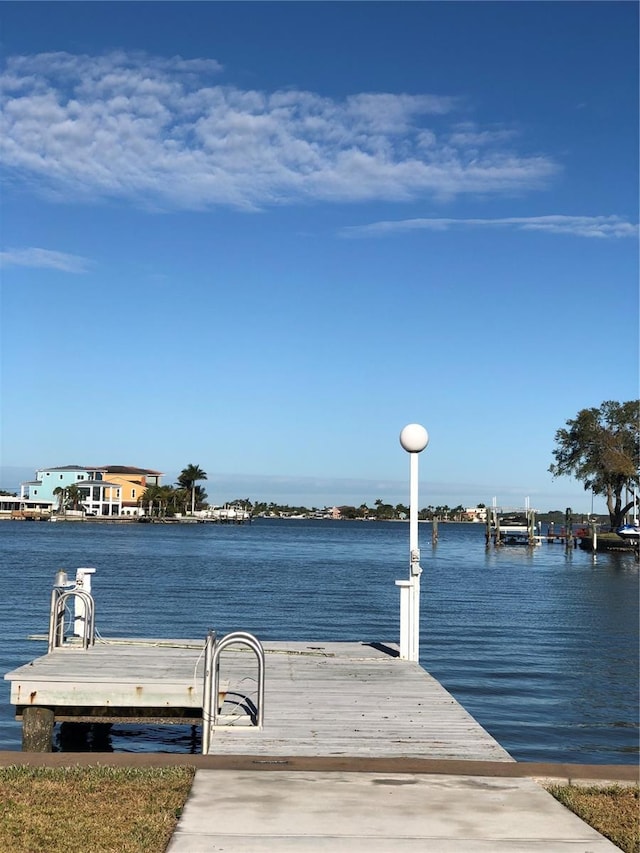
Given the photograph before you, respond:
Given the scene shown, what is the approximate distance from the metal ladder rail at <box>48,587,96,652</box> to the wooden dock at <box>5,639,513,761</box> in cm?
23

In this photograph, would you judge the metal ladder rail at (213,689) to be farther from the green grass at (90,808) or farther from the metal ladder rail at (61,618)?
the metal ladder rail at (61,618)

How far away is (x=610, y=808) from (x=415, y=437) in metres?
6.82

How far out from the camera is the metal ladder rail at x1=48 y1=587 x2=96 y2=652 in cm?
1282

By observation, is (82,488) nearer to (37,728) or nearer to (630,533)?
(630,533)

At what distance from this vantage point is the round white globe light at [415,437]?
1316cm

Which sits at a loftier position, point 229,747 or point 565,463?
point 565,463

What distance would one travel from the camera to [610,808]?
695 cm

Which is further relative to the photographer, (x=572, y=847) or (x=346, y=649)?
(x=346, y=649)

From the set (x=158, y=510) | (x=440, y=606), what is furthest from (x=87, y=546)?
(x=158, y=510)

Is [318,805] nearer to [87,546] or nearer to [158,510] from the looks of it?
[87,546]

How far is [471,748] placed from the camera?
862 centimetres

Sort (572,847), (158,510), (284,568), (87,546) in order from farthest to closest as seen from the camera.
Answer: (158,510) < (87,546) < (284,568) < (572,847)

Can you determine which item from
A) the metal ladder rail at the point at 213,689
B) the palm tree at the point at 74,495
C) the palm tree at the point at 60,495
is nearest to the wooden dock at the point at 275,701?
the metal ladder rail at the point at 213,689

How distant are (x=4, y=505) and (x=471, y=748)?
184 meters
